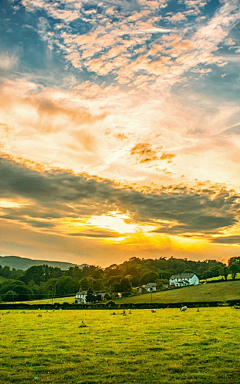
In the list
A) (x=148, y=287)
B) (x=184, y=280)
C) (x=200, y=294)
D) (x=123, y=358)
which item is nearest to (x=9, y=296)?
(x=148, y=287)

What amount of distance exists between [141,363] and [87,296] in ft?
381

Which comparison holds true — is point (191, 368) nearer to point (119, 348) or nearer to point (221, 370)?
point (221, 370)

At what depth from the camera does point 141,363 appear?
15.9 m

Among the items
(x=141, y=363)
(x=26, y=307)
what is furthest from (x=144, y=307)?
(x=141, y=363)

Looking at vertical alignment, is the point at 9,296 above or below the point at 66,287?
below

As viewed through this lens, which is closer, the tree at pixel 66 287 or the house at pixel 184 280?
the tree at pixel 66 287

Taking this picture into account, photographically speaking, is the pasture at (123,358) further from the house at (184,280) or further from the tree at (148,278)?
the house at (184,280)

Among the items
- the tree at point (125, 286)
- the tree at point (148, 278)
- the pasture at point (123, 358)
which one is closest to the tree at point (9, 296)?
the tree at point (125, 286)

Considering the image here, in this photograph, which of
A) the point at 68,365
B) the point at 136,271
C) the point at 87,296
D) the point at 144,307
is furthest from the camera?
the point at 136,271

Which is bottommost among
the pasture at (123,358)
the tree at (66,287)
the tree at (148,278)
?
the tree at (66,287)

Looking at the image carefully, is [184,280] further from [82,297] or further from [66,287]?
[82,297]

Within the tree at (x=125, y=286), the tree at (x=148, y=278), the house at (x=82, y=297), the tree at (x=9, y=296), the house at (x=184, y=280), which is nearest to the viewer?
the house at (x=82, y=297)

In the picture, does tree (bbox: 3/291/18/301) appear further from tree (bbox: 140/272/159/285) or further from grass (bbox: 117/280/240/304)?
tree (bbox: 140/272/159/285)

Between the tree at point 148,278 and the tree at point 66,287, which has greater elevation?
the tree at point 148,278
